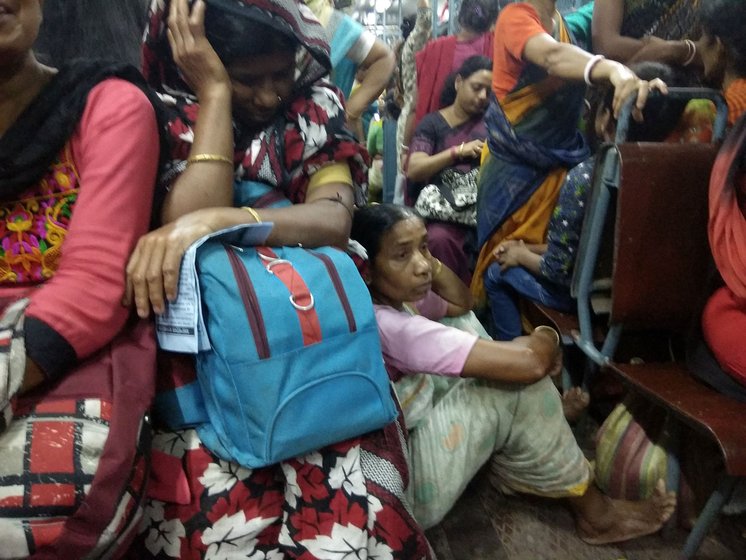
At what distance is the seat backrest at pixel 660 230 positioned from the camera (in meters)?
1.22

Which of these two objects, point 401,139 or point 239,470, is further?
point 401,139

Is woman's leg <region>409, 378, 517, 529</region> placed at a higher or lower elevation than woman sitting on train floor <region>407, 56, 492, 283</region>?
lower

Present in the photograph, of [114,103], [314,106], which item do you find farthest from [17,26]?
[314,106]

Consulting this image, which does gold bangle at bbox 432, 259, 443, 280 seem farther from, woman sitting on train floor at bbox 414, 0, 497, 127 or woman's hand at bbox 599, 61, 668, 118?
woman sitting on train floor at bbox 414, 0, 497, 127

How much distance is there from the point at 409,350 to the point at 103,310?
2.03ft

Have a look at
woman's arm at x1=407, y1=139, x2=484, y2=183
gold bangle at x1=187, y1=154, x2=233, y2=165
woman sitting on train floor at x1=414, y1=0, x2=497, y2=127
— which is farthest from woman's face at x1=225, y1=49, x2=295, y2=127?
woman sitting on train floor at x1=414, y1=0, x2=497, y2=127

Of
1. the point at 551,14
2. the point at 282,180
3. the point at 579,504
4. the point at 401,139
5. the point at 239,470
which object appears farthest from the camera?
the point at 401,139

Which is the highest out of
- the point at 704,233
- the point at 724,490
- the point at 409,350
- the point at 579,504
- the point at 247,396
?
the point at 704,233

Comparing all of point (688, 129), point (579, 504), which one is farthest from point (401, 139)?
point (579, 504)

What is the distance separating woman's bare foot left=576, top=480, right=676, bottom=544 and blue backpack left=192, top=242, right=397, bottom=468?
76cm

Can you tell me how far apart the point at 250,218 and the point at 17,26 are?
405 millimetres

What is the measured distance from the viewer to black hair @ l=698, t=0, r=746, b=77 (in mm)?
1301

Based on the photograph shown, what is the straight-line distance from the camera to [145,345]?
0.79m

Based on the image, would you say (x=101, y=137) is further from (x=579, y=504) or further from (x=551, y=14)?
(x=551, y=14)
